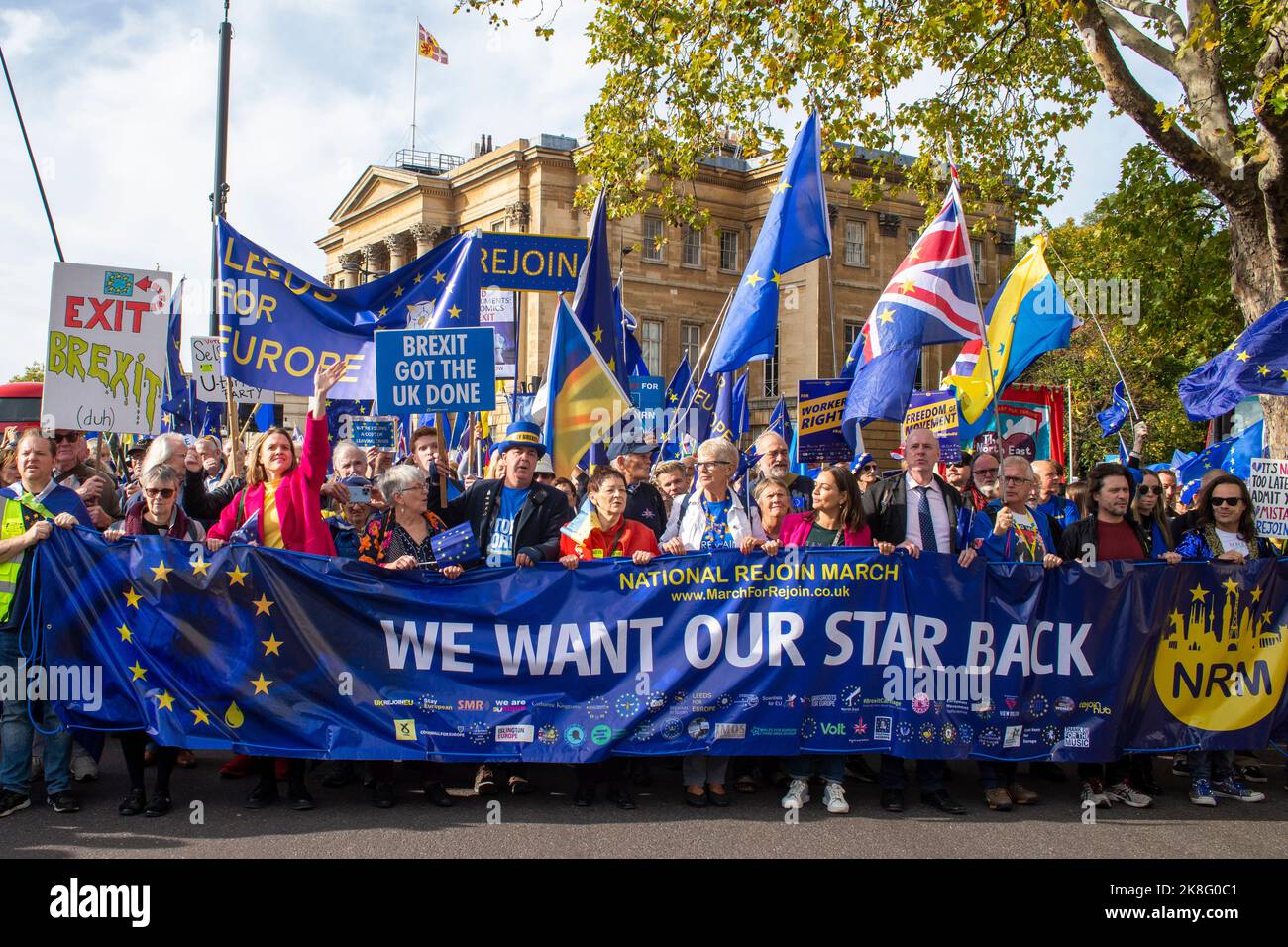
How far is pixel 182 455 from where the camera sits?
6270 mm

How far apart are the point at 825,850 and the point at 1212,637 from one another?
9.31 ft

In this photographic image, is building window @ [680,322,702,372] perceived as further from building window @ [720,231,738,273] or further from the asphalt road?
the asphalt road

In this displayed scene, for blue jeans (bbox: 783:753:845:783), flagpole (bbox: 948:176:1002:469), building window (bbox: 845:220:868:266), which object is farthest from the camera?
building window (bbox: 845:220:868:266)

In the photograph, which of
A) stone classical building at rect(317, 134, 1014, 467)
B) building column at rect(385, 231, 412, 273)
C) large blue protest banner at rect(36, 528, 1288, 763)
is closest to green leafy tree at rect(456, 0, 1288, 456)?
large blue protest banner at rect(36, 528, 1288, 763)

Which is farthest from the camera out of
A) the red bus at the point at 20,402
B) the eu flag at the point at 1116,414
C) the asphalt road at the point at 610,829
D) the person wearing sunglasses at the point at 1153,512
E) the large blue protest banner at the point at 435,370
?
the red bus at the point at 20,402

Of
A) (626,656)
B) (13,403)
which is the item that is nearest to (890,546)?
(626,656)

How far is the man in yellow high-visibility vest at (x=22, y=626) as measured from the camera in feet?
18.7

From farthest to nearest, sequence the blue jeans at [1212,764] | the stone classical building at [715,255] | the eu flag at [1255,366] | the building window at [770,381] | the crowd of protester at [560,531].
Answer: the building window at [770,381], the stone classical building at [715,255], the eu flag at [1255,366], the blue jeans at [1212,764], the crowd of protester at [560,531]

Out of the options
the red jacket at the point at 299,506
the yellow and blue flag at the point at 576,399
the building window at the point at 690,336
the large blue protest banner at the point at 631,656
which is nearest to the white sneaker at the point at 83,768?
the large blue protest banner at the point at 631,656

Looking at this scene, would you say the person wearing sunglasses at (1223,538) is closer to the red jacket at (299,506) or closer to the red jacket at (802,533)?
the red jacket at (802,533)

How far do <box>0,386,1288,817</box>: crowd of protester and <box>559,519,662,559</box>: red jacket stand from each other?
0.01 meters

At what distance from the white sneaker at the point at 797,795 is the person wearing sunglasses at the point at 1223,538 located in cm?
230

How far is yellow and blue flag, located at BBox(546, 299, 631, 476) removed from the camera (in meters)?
7.45

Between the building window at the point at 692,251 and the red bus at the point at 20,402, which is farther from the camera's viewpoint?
the building window at the point at 692,251
